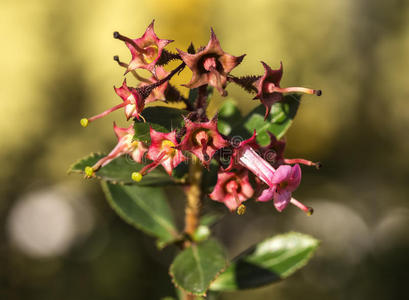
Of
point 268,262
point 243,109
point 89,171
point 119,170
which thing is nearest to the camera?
point 89,171

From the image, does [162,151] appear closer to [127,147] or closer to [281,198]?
[127,147]

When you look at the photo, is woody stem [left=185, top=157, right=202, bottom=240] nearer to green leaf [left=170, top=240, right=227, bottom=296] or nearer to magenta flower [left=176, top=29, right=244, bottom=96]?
green leaf [left=170, top=240, right=227, bottom=296]

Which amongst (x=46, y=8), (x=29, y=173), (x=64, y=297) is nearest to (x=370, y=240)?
(x=64, y=297)

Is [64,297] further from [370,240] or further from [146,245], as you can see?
[370,240]

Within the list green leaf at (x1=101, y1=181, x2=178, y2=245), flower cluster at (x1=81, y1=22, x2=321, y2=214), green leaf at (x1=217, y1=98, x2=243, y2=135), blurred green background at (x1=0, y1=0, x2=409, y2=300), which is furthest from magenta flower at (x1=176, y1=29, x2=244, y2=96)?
blurred green background at (x1=0, y1=0, x2=409, y2=300)

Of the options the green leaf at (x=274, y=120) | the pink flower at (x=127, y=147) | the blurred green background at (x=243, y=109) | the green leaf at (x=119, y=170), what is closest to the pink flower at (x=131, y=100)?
the pink flower at (x=127, y=147)

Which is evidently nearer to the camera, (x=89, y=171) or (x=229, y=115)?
(x=89, y=171)

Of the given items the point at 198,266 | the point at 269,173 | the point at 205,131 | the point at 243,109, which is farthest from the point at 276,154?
the point at 243,109
